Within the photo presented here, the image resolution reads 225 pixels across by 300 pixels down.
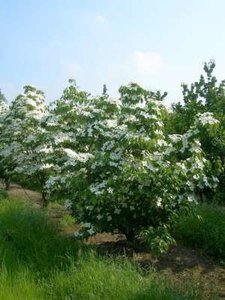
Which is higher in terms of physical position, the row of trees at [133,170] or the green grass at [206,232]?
the row of trees at [133,170]

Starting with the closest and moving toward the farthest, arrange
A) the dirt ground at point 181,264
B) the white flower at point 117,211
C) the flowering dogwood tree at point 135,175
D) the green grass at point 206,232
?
the dirt ground at point 181,264 → the flowering dogwood tree at point 135,175 → the white flower at point 117,211 → the green grass at point 206,232

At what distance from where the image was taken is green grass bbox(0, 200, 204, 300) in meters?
5.05

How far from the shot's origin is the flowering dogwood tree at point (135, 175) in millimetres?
6598

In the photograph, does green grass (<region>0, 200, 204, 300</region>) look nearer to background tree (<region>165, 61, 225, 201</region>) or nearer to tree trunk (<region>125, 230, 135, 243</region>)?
tree trunk (<region>125, 230, 135, 243</region>)

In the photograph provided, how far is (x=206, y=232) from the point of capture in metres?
8.17

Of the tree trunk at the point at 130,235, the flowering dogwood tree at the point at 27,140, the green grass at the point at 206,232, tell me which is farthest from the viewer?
the flowering dogwood tree at the point at 27,140

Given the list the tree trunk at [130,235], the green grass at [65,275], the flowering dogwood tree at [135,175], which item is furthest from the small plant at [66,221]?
the tree trunk at [130,235]

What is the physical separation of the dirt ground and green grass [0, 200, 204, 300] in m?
0.56

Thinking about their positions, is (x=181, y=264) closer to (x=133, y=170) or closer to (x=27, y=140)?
(x=133, y=170)

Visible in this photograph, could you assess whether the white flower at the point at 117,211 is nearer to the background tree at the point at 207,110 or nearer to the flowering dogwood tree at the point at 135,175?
the flowering dogwood tree at the point at 135,175

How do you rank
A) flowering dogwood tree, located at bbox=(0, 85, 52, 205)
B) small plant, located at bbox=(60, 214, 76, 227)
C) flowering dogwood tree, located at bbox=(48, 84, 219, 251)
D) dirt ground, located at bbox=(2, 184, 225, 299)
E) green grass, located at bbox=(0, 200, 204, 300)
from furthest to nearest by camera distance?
flowering dogwood tree, located at bbox=(0, 85, 52, 205)
small plant, located at bbox=(60, 214, 76, 227)
flowering dogwood tree, located at bbox=(48, 84, 219, 251)
dirt ground, located at bbox=(2, 184, 225, 299)
green grass, located at bbox=(0, 200, 204, 300)

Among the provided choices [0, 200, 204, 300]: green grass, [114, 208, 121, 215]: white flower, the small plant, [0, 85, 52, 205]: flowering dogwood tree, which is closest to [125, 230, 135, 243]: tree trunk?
[114, 208, 121, 215]: white flower

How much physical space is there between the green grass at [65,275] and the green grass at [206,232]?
1.99m

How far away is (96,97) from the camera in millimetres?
8633
